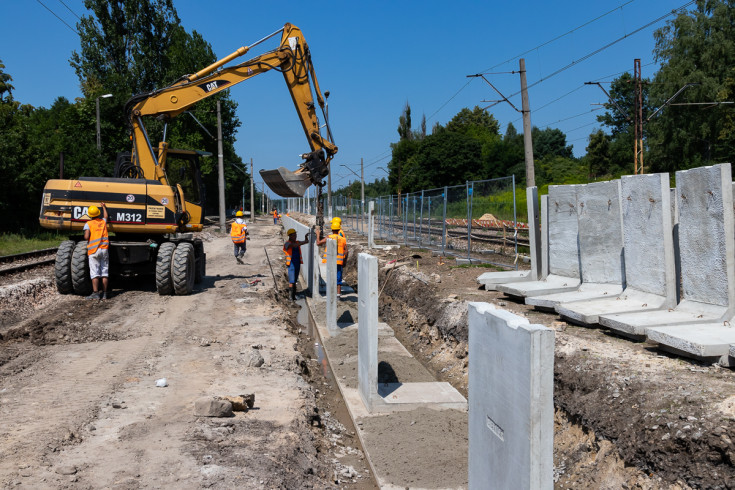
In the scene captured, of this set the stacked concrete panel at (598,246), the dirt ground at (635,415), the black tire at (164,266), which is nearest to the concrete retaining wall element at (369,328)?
the dirt ground at (635,415)

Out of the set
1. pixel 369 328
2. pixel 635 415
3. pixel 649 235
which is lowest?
pixel 635 415

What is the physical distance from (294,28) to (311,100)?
1788 mm

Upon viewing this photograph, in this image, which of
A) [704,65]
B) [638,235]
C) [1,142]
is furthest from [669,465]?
[704,65]

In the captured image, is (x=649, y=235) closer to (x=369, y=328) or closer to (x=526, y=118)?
(x=369, y=328)

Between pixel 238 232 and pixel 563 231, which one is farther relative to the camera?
pixel 238 232

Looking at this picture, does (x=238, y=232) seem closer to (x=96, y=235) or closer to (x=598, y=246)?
(x=96, y=235)

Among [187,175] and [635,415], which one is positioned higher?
[187,175]

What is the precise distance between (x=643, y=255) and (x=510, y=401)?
Result: 5422mm

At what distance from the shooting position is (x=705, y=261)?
6543mm

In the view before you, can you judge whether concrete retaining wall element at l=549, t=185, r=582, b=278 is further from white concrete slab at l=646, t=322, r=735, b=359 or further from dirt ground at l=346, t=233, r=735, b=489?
white concrete slab at l=646, t=322, r=735, b=359

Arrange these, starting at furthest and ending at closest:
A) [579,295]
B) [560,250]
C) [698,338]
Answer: [560,250]
[579,295]
[698,338]

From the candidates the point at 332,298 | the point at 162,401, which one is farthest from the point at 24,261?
the point at 162,401

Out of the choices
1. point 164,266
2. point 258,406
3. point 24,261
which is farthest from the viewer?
point 24,261

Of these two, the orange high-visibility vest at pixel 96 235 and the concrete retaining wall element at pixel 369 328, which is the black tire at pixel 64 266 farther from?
the concrete retaining wall element at pixel 369 328
